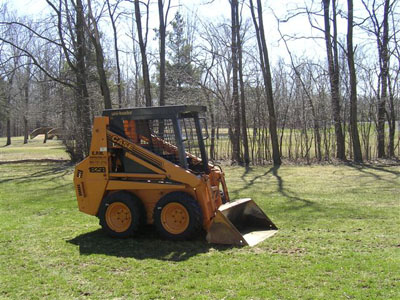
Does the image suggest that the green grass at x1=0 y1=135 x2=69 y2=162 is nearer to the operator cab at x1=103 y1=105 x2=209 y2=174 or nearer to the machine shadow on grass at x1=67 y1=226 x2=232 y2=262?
the operator cab at x1=103 y1=105 x2=209 y2=174

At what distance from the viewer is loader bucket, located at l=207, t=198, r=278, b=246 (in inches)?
235

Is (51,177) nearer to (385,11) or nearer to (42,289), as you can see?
(42,289)

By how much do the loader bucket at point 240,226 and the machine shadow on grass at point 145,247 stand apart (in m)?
0.14

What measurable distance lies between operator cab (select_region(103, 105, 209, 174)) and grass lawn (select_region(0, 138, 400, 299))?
4.04ft

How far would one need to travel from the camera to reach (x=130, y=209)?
650 centimetres

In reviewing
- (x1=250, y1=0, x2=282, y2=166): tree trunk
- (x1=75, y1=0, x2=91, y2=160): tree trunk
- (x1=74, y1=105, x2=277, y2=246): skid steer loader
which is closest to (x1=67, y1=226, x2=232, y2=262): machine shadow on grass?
(x1=74, y1=105, x2=277, y2=246): skid steer loader

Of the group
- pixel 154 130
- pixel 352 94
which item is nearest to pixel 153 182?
pixel 154 130

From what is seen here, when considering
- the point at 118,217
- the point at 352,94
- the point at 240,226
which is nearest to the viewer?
the point at 118,217

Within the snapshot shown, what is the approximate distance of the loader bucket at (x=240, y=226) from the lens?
19.6 feet

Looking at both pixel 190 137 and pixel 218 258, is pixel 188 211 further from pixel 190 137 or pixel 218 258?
pixel 190 137

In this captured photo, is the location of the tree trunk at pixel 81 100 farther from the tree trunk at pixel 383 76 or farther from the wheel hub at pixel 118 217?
the wheel hub at pixel 118 217

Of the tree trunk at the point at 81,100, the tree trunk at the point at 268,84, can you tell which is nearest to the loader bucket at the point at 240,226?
the tree trunk at the point at 268,84

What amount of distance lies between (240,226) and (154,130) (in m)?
2.10

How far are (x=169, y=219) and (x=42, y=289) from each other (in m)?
2.25
